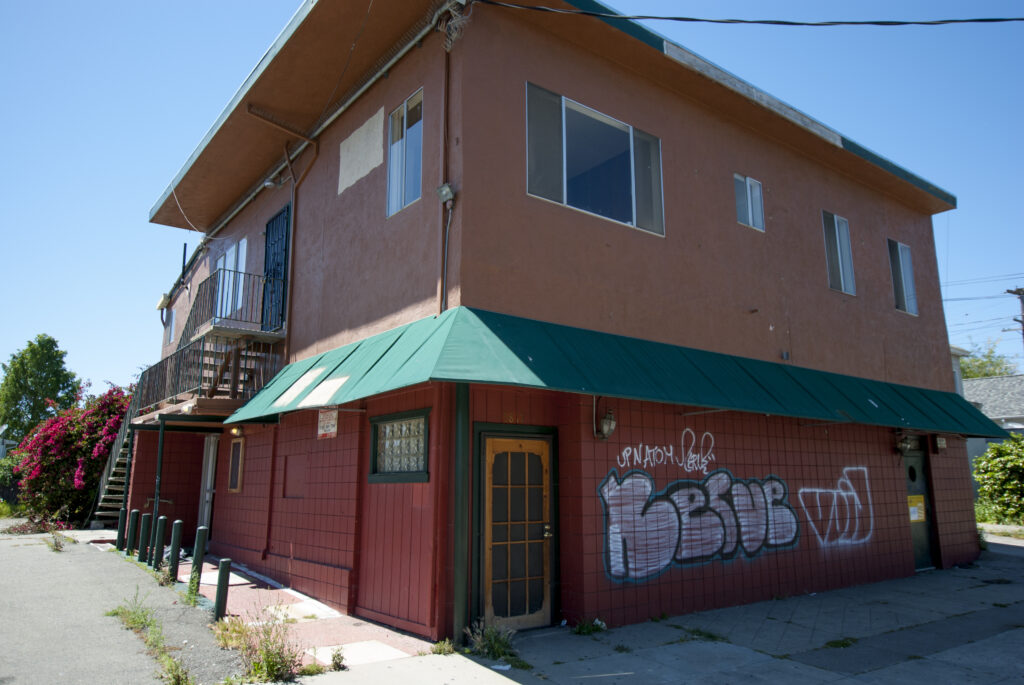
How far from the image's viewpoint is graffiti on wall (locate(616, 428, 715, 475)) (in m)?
8.50

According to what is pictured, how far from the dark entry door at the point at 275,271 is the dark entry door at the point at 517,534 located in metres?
6.15

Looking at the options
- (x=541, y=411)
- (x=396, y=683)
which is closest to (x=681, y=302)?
(x=541, y=411)

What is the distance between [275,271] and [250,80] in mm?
3659

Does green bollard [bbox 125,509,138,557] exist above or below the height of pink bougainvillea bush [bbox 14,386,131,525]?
below

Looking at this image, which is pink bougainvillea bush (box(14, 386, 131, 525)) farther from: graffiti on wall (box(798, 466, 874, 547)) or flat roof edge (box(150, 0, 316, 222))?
graffiti on wall (box(798, 466, 874, 547))

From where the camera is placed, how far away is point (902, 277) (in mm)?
14594

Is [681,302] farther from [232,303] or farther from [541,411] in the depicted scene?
[232,303]

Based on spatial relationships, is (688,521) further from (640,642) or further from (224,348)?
(224,348)

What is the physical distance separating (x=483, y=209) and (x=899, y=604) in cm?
829

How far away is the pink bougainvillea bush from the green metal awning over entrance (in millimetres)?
9941

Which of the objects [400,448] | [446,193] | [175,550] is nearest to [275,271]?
[175,550]

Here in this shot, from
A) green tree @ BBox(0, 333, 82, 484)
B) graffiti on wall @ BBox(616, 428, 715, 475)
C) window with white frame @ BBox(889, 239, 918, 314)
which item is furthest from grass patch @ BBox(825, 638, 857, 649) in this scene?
green tree @ BBox(0, 333, 82, 484)

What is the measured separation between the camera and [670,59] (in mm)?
9820


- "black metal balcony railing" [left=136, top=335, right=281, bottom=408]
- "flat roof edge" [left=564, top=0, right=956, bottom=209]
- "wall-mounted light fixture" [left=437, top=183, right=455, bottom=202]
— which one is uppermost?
"flat roof edge" [left=564, top=0, right=956, bottom=209]
